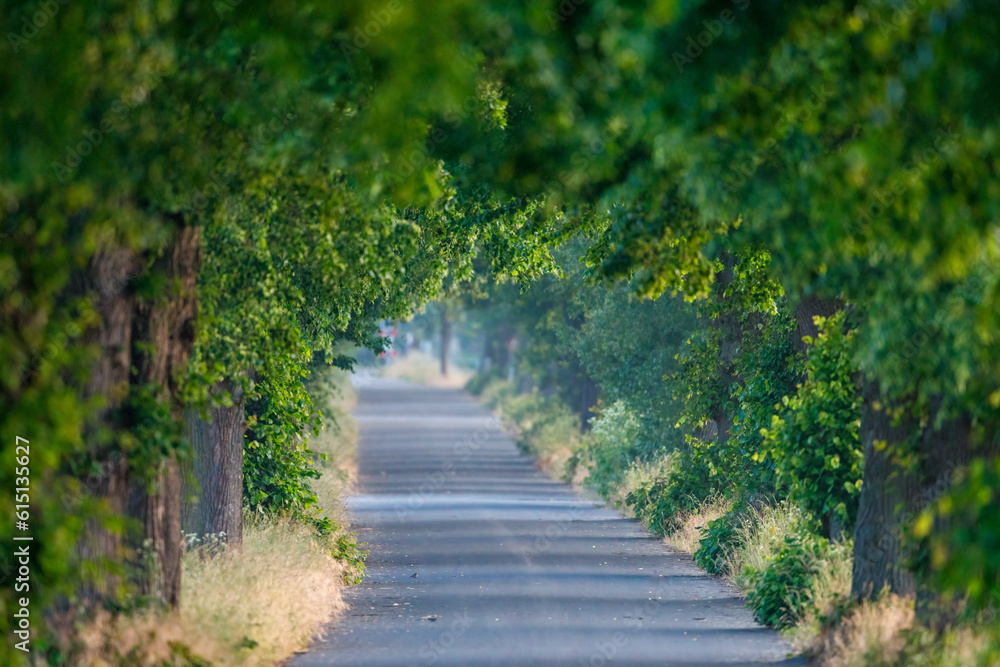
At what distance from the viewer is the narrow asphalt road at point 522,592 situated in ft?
40.9

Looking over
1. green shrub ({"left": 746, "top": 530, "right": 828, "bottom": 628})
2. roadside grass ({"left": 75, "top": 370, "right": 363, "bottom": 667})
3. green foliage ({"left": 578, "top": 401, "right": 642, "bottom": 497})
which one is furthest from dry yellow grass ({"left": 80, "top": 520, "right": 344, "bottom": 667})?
green foliage ({"left": 578, "top": 401, "right": 642, "bottom": 497})

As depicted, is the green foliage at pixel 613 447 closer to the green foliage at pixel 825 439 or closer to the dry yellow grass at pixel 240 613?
the dry yellow grass at pixel 240 613

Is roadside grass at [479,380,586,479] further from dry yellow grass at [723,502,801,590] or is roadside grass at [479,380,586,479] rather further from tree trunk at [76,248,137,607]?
tree trunk at [76,248,137,607]

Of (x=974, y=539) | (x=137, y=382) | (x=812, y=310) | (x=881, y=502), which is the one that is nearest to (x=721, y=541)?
(x=812, y=310)

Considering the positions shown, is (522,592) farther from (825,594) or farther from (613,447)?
(613,447)

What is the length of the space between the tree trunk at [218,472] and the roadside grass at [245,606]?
0.41 metres

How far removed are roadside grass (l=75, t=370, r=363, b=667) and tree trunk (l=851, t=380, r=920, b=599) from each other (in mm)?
5105

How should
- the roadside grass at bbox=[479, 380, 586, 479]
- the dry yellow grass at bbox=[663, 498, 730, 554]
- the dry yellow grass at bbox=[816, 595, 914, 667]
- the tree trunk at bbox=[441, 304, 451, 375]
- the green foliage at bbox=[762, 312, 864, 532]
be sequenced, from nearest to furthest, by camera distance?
the dry yellow grass at bbox=[816, 595, 914, 667]
the green foliage at bbox=[762, 312, 864, 532]
the dry yellow grass at bbox=[663, 498, 730, 554]
the roadside grass at bbox=[479, 380, 586, 479]
the tree trunk at bbox=[441, 304, 451, 375]

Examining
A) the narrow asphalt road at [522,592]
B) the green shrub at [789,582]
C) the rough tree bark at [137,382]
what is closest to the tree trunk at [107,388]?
the rough tree bark at [137,382]

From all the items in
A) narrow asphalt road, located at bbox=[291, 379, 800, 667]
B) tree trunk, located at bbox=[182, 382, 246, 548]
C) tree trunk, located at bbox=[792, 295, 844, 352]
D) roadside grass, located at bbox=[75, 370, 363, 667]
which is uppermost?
tree trunk, located at bbox=[792, 295, 844, 352]

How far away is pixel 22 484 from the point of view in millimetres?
8852

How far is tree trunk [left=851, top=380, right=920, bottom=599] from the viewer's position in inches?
441

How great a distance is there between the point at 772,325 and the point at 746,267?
9.67 ft

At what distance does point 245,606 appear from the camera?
11.8 meters
